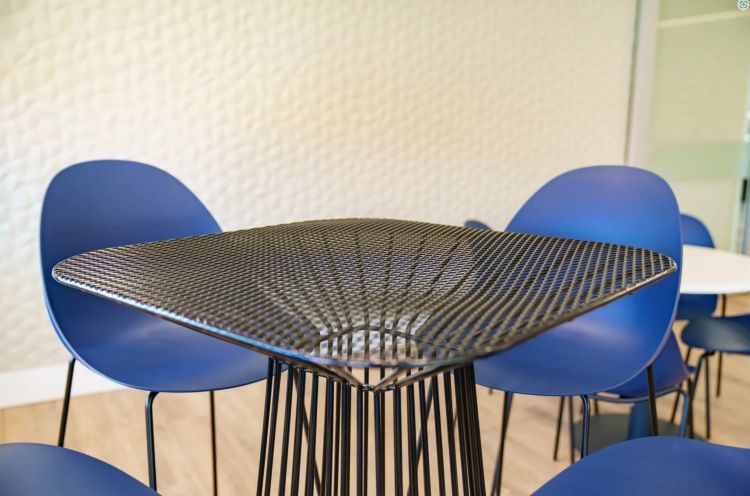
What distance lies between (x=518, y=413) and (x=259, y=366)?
4.81ft

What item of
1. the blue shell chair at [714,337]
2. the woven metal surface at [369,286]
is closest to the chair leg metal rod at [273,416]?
the woven metal surface at [369,286]

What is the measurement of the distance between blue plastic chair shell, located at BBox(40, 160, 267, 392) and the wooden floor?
26.0 inches

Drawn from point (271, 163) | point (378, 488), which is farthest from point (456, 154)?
point (378, 488)

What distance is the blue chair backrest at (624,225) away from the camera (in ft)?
4.46

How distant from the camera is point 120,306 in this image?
1518 mm

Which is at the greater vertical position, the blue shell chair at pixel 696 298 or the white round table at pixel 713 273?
the white round table at pixel 713 273

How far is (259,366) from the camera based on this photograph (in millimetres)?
1296

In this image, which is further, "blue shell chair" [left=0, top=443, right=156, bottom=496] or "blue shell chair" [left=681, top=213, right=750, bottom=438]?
"blue shell chair" [left=681, top=213, right=750, bottom=438]

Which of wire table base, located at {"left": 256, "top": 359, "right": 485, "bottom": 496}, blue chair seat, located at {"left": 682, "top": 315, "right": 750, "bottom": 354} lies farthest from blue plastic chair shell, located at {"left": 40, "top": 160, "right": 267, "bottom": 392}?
blue chair seat, located at {"left": 682, "top": 315, "right": 750, "bottom": 354}

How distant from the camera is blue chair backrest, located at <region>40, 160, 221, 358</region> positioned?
137 cm

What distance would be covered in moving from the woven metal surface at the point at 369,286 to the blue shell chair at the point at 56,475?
0.27 metres

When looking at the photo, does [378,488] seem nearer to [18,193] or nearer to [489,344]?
A: [489,344]

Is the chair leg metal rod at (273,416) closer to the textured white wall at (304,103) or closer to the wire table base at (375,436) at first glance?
the wire table base at (375,436)

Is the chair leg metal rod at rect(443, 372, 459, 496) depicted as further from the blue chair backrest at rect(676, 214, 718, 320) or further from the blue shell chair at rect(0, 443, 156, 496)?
the blue chair backrest at rect(676, 214, 718, 320)
